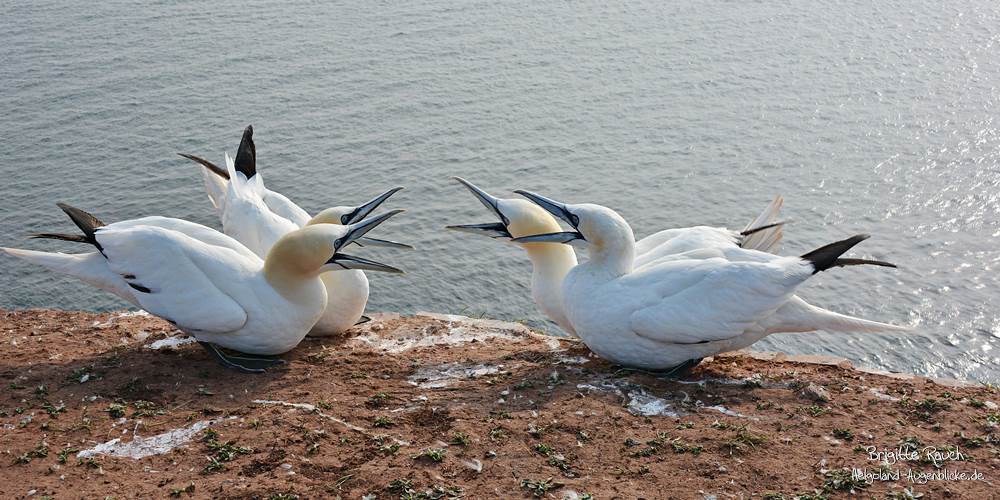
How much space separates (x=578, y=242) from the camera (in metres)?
7.18

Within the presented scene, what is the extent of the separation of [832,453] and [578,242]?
2400mm

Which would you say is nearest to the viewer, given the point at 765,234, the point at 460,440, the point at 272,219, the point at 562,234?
the point at 460,440

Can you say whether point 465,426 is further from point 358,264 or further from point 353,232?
point 353,232

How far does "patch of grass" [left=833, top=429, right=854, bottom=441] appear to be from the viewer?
577 cm

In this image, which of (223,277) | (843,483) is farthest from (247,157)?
(843,483)

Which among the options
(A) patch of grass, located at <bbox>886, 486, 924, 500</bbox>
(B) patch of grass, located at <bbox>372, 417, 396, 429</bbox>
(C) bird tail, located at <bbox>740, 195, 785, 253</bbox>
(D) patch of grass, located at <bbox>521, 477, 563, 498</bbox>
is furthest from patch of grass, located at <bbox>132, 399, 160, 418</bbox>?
(C) bird tail, located at <bbox>740, 195, 785, 253</bbox>

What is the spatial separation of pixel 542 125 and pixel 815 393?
805 centimetres

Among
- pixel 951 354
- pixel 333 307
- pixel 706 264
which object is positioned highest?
pixel 706 264

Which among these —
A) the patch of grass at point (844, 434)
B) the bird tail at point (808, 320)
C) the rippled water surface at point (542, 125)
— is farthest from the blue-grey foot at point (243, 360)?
the patch of grass at point (844, 434)

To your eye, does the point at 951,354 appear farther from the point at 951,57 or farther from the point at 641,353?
the point at 951,57

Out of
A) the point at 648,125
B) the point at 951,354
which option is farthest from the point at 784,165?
the point at 951,354

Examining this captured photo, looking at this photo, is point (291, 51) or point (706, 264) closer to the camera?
point (706, 264)

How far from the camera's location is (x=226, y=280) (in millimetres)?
6965

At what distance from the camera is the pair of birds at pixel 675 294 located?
663 centimetres
